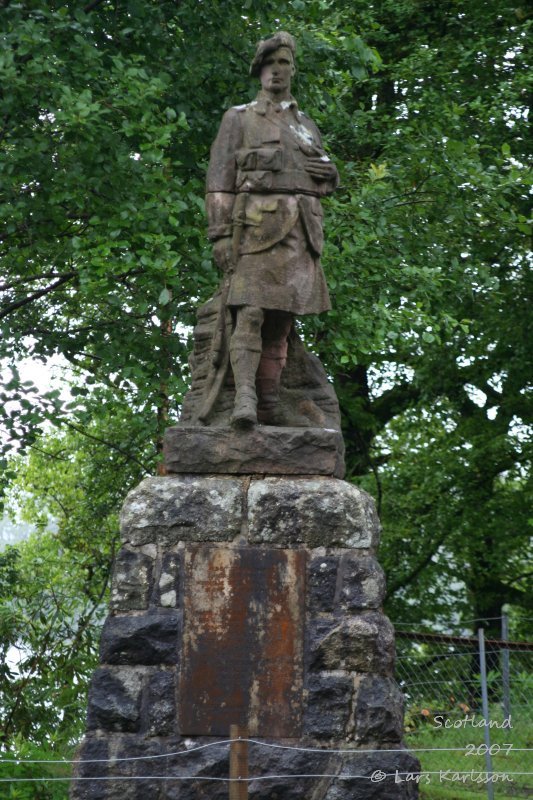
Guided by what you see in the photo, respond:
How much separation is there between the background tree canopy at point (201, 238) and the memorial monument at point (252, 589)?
3204 millimetres

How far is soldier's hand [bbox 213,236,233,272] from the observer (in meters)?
7.45

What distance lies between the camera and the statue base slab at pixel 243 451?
711 cm

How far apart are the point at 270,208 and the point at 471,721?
4.78m

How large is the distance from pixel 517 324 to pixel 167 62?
19.6ft

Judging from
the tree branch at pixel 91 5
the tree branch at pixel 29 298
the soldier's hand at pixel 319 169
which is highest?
the tree branch at pixel 91 5

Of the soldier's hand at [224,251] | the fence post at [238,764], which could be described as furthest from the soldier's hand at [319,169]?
the fence post at [238,764]

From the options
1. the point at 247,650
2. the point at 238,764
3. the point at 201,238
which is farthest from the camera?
the point at 201,238

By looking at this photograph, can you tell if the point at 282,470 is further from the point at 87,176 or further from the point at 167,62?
the point at 167,62

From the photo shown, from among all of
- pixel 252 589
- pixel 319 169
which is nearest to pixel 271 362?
pixel 319 169

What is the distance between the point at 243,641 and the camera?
22.3 ft

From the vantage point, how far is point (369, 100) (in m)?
17.3

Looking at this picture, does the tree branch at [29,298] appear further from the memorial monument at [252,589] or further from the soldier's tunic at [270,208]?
the memorial monument at [252,589]

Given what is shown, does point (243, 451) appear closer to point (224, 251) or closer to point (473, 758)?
point (224, 251)

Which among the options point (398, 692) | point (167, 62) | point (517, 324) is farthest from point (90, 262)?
point (517, 324)
